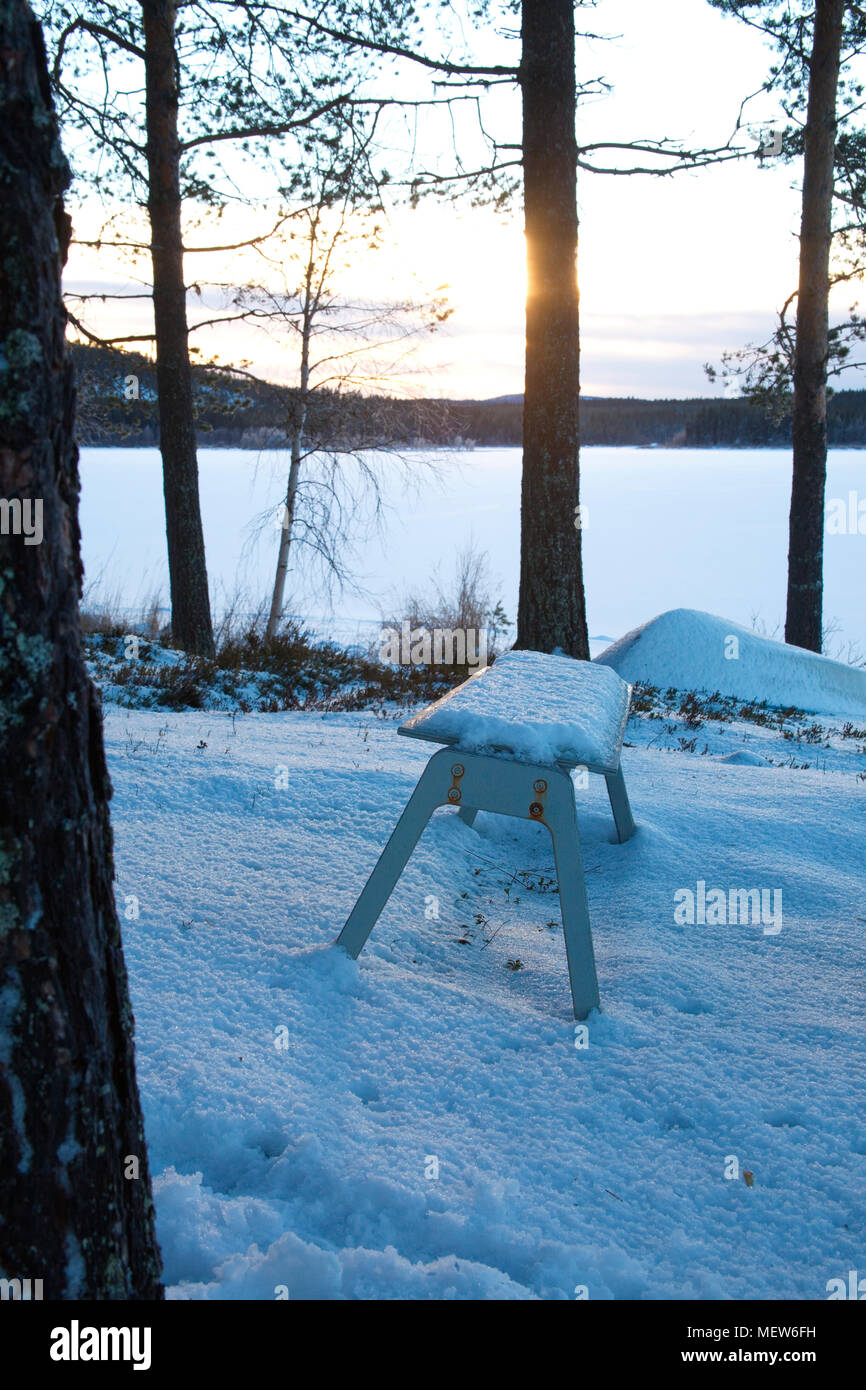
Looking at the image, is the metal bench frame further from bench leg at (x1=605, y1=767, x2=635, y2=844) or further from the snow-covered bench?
bench leg at (x1=605, y1=767, x2=635, y2=844)

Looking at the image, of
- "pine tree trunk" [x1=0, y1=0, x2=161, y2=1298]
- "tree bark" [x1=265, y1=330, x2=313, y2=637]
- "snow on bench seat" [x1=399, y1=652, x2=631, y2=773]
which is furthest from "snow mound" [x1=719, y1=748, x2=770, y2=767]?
"tree bark" [x1=265, y1=330, x2=313, y2=637]

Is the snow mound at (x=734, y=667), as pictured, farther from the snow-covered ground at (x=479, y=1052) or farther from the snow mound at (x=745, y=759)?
the snow-covered ground at (x=479, y=1052)

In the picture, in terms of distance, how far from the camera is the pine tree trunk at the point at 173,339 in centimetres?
881

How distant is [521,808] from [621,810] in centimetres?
164

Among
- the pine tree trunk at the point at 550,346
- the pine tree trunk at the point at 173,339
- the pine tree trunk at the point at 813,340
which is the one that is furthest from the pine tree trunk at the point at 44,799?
the pine tree trunk at the point at 813,340

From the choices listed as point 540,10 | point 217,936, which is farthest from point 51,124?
point 540,10

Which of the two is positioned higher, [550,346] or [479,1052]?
[550,346]

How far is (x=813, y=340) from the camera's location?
1096cm

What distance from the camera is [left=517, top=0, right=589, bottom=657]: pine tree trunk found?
21.5 feet

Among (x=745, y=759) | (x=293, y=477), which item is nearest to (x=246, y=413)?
(x=293, y=477)

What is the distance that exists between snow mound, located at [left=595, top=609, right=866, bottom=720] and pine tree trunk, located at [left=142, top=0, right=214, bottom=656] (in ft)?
13.9

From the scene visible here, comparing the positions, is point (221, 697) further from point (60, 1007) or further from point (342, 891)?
point (60, 1007)

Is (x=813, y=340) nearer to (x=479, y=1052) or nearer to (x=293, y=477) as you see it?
(x=293, y=477)

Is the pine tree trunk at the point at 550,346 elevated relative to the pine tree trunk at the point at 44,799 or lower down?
elevated
